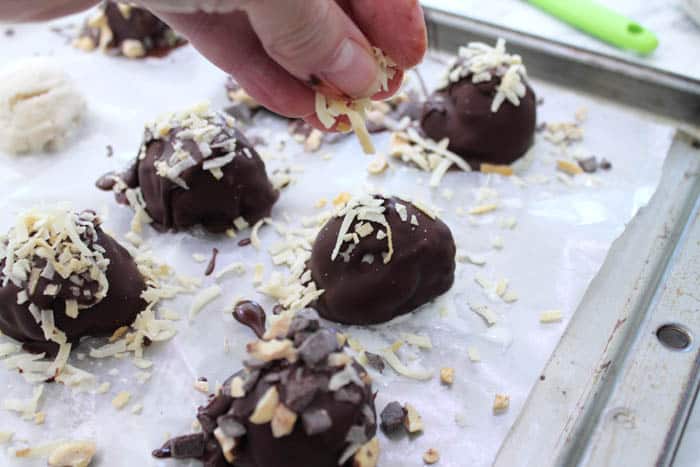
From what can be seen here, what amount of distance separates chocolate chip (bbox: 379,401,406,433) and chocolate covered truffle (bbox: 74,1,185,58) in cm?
147

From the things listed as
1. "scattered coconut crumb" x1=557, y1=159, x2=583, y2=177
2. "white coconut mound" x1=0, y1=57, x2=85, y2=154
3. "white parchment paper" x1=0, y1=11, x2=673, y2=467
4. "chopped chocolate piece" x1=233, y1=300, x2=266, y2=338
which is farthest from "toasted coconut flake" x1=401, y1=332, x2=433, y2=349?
"white coconut mound" x1=0, y1=57, x2=85, y2=154

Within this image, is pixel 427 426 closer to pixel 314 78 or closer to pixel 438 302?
pixel 438 302

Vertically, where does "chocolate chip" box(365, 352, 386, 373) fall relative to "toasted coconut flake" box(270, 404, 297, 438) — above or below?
below

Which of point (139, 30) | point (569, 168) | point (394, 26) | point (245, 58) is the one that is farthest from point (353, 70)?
point (139, 30)

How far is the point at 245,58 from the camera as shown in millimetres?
1429

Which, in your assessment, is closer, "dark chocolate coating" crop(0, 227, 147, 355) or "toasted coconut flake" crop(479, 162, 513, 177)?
"dark chocolate coating" crop(0, 227, 147, 355)

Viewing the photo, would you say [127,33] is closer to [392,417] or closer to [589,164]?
[589,164]

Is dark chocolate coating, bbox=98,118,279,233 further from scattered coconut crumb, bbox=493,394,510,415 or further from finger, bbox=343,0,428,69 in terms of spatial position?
scattered coconut crumb, bbox=493,394,510,415

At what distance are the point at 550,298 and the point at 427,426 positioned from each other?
393 millimetres

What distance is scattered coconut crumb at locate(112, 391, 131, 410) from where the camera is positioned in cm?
127

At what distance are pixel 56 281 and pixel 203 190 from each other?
1.27ft

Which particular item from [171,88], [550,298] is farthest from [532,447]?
[171,88]

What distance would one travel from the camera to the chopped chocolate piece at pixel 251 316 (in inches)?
55.1

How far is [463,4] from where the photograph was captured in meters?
2.24
